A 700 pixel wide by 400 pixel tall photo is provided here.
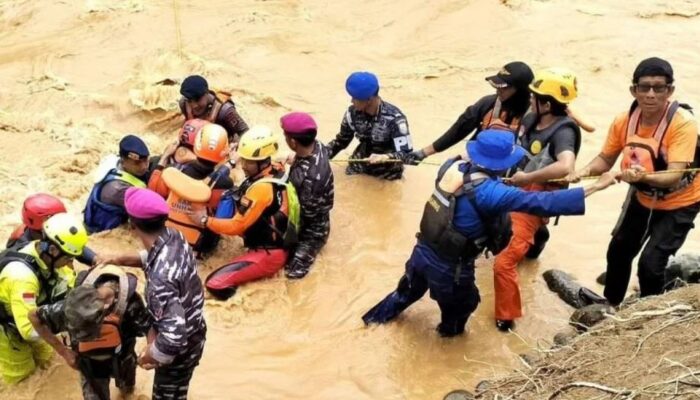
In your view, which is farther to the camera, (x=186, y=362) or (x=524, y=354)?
(x=524, y=354)

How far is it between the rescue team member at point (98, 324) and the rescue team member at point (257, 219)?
1385mm

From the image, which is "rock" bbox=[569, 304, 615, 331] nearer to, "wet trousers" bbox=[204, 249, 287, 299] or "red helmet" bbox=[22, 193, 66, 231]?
"wet trousers" bbox=[204, 249, 287, 299]

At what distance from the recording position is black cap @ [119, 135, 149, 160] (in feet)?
19.1

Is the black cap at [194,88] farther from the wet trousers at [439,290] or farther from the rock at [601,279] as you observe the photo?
the rock at [601,279]

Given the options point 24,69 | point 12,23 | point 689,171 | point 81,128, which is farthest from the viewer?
point 12,23

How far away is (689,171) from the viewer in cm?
452

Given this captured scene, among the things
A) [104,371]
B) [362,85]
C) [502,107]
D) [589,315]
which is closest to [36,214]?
[104,371]

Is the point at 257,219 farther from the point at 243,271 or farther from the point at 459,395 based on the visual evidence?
the point at 459,395

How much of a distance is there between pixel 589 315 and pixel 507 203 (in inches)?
42.3

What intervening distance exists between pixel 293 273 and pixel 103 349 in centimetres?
198

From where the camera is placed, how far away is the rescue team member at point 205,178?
19.0ft

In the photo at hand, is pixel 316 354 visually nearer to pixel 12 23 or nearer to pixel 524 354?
pixel 524 354

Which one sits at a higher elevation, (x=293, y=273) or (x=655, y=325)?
(x=655, y=325)

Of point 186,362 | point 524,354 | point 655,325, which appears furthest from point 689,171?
point 186,362
